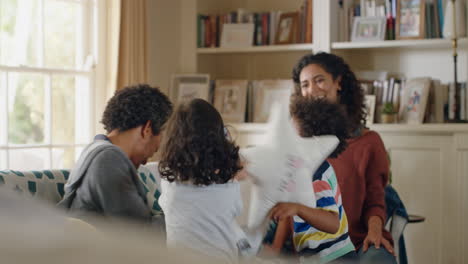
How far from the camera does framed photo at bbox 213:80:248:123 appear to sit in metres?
3.98

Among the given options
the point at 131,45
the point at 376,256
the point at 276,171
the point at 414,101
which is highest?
the point at 131,45

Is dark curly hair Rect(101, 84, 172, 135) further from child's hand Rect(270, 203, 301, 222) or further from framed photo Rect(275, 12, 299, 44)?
framed photo Rect(275, 12, 299, 44)

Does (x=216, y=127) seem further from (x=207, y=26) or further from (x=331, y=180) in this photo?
(x=207, y=26)

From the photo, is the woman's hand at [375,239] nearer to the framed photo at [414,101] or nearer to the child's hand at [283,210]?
the child's hand at [283,210]

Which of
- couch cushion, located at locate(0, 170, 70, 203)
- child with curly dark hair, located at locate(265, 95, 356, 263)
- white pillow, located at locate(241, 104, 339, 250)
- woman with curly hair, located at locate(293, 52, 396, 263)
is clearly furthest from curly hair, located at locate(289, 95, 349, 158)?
couch cushion, located at locate(0, 170, 70, 203)

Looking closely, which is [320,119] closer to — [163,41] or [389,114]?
[389,114]

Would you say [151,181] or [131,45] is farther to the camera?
[131,45]

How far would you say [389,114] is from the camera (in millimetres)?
3641

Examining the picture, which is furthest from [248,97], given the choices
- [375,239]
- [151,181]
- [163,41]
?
[375,239]

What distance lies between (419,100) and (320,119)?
6.23 feet

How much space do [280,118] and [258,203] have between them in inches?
8.9

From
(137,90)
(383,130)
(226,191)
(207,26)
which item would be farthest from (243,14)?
(226,191)

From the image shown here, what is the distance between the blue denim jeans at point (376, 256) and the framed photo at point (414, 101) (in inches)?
61.0

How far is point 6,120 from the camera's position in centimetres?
311
